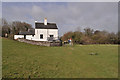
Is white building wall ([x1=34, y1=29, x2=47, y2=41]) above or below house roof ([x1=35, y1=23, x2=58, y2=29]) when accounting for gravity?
below

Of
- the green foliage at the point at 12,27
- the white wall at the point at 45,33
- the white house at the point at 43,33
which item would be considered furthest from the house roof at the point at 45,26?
the green foliage at the point at 12,27

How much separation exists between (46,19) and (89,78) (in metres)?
23.5

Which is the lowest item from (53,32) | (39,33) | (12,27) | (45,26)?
(39,33)

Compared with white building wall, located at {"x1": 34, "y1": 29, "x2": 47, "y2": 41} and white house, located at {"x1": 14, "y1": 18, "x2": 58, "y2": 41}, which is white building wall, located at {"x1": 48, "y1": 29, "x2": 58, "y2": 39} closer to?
white house, located at {"x1": 14, "y1": 18, "x2": 58, "y2": 41}

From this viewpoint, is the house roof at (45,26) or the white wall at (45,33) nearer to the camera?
the white wall at (45,33)

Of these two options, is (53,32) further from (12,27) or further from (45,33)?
(12,27)

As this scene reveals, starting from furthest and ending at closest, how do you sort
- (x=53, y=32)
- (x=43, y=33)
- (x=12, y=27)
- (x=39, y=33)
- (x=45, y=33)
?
1. (x=12, y=27)
2. (x=53, y=32)
3. (x=45, y=33)
4. (x=43, y=33)
5. (x=39, y=33)

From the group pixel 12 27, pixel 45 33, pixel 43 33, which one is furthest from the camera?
pixel 12 27

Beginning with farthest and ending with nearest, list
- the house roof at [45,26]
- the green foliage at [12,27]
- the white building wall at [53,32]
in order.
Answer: the green foliage at [12,27] → the white building wall at [53,32] → the house roof at [45,26]

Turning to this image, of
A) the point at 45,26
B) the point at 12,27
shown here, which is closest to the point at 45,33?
the point at 45,26

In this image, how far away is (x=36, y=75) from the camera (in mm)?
4070

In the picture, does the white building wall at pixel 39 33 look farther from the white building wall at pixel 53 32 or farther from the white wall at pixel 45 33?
the white building wall at pixel 53 32

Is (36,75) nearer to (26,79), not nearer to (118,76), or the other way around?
(26,79)

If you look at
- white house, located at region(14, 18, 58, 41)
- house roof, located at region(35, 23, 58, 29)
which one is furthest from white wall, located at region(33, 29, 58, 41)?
house roof, located at region(35, 23, 58, 29)
